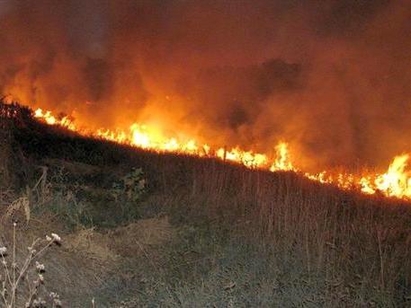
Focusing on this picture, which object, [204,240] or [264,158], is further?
[264,158]

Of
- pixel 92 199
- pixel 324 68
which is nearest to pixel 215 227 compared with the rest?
pixel 92 199

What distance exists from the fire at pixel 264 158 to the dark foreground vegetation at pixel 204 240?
1102 mm

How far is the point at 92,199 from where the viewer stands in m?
8.30

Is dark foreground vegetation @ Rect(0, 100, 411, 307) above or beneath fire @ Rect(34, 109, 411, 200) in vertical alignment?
beneath

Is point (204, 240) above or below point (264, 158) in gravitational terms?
below

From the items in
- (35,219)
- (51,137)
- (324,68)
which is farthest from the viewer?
(324,68)

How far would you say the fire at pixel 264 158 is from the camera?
10.5m

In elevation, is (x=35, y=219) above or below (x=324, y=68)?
below

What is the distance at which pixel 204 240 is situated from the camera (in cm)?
665

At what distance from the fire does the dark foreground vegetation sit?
3.61ft

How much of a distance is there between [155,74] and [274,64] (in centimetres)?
393

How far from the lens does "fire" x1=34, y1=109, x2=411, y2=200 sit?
Answer: 34.3 feet

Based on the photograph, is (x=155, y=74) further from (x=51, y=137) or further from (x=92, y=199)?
(x=92, y=199)

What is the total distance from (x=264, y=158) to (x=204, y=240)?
668 cm
